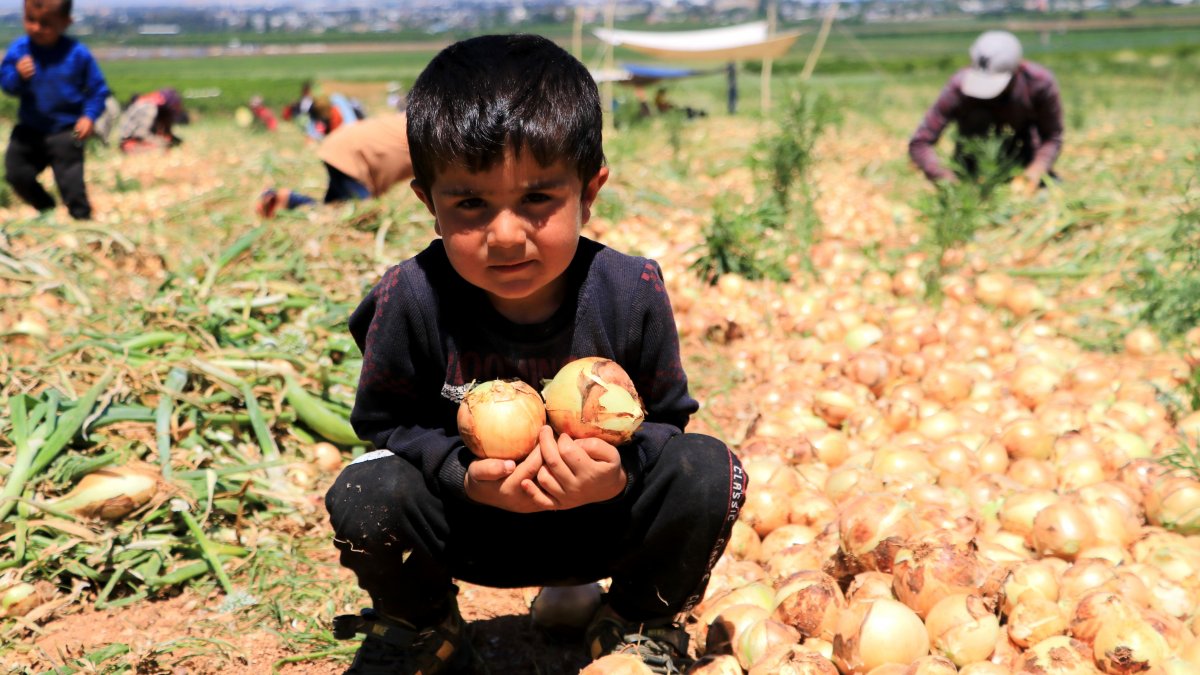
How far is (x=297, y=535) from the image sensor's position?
2.64m

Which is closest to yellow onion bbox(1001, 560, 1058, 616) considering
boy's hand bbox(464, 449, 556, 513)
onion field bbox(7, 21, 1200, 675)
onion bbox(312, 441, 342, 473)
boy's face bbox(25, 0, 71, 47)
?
onion field bbox(7, 21, 1200, 675)

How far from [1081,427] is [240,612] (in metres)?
2.43

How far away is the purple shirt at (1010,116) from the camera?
5969mm

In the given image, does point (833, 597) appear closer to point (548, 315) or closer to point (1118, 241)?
point (548, 315)

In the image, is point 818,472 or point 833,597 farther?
point 818,472

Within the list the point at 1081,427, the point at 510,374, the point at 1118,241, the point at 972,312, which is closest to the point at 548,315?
the point at 510,374

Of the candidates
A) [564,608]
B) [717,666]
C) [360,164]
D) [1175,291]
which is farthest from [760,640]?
[360,164]

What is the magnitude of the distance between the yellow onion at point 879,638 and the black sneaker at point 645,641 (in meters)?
0.31

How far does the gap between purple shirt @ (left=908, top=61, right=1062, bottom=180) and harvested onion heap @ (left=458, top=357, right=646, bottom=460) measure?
192 inches

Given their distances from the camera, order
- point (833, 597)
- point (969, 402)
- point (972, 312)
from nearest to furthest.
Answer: point (833, 597), point (969, 402), point (972, 312)

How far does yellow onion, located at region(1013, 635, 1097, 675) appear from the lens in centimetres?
173

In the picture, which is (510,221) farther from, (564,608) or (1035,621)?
(1035,621)

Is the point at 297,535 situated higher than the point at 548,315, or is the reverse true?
the point at 548,315

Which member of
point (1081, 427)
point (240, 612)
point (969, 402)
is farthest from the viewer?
point (969, 402)
